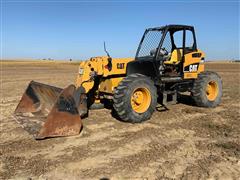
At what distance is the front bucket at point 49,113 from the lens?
6.10 meters

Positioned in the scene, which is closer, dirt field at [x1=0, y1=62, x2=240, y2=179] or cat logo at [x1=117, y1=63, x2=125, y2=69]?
dirt field at [x1=0, y1=62, x2=240, y2=179]

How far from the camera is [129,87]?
7180mm

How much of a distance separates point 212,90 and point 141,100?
334 cm

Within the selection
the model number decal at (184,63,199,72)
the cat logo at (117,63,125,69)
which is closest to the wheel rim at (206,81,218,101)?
the model number decal at (184,63,199,72)

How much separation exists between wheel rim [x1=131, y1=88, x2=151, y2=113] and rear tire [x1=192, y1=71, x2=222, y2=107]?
2.34m

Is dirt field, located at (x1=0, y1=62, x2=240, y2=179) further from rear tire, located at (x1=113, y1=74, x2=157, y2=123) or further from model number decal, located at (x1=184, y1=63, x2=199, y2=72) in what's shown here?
model number decal, located at (x1=184, y1=63, x2=199, y2=72)

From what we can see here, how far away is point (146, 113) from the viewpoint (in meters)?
7.64

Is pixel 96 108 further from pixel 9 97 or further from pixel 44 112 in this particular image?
pixel 9 97

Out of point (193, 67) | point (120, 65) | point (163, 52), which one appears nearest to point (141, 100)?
point (120, 65)

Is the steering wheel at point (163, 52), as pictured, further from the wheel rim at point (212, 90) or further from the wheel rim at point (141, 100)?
the wheel rim at point (212, 90)

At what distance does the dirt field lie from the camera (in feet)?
15.3

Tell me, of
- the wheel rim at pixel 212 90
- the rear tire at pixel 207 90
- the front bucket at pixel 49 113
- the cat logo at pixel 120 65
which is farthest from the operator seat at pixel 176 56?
the front bucket at pixel 49 113

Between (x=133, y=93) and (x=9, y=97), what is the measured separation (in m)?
6.44

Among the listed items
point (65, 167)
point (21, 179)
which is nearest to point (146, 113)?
point (65, 167)
